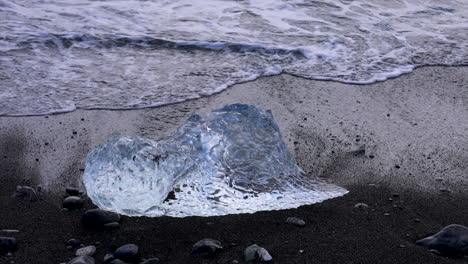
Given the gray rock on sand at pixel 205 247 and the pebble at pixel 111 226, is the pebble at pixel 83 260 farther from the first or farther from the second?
the gray rock on sand at pixel 205 247

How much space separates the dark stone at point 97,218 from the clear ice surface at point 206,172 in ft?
0.24

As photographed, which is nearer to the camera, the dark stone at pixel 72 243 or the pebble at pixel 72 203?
the dark stone at pixel 72 243

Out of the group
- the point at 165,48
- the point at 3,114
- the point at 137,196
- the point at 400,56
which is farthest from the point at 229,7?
the point at 137,196

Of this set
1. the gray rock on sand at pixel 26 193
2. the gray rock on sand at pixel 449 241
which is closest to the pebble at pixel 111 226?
the gray rock on sand at pixel 26 193

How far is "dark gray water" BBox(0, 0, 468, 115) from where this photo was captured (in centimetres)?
421

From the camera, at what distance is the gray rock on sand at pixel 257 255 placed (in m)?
2.29

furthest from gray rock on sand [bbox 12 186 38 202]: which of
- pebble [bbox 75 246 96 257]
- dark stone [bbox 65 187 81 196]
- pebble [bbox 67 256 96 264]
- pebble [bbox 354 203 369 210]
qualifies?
pebble [bbox 354 203 369 210]

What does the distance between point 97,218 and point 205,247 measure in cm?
55

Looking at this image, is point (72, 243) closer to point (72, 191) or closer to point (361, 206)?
point (72, 191)

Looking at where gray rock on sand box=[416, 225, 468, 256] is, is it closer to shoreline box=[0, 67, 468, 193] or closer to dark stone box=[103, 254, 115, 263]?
shoreline box=[0, 67, 468, 193]

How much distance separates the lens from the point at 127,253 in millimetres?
2291

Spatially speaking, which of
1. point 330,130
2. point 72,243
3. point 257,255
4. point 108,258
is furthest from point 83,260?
point 330,130

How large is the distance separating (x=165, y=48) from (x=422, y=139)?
99.3 inches

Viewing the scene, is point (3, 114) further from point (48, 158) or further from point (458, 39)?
point (458, 39)
